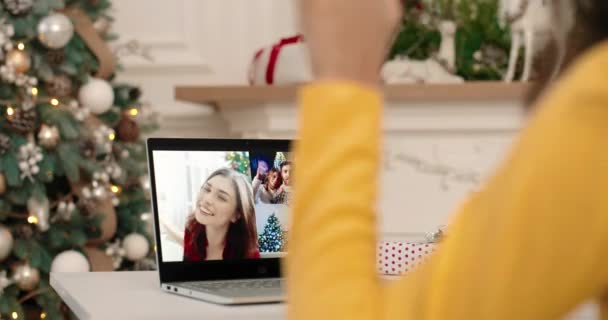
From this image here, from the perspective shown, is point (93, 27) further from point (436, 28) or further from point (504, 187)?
point (504, 187)

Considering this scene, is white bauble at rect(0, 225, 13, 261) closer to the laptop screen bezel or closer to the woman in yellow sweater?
the laptop screen bezel

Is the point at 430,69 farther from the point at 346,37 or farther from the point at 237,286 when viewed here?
the point at 346,37

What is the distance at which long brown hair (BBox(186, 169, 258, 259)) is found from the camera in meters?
1.41

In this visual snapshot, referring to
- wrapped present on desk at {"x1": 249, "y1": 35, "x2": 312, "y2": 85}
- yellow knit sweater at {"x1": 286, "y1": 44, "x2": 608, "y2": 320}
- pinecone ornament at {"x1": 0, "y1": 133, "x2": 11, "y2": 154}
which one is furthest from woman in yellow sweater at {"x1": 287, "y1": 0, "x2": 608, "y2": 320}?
wrapped present on desk at {"x1": 249, "y1": 35, "x2": 312, "y2": 85}

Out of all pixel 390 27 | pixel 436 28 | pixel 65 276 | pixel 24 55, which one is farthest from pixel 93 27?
pixel 390 27

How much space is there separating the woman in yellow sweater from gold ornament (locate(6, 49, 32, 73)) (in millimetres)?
2429

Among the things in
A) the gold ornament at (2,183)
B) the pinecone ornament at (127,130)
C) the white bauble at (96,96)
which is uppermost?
the white bauble at (96,96)

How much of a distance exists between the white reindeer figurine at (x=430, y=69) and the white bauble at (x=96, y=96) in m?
0.93

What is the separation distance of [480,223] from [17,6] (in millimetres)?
2597

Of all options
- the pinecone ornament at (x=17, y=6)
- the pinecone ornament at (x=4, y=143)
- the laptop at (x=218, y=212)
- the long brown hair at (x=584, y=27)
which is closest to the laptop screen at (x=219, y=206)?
the laptop at (x=218, y=212)

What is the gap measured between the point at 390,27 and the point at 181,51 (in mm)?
3007

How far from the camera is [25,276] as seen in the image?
9.16ft

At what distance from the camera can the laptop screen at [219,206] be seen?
55.6 inches

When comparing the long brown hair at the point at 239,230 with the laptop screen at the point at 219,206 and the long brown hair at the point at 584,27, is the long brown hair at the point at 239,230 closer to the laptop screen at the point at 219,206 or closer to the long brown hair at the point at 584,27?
the laptop screen at the point at 219,206
